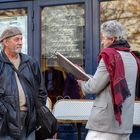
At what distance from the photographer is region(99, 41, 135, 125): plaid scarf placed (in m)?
4.14

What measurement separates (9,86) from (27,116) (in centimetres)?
36

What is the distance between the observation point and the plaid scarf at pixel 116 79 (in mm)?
4141

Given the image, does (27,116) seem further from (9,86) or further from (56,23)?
(56,23)

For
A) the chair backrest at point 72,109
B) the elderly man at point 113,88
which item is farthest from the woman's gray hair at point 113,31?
the chair backrest at point 72,109

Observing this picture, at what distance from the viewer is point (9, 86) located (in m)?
4.62

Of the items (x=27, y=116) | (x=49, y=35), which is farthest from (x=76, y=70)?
(x=49, y=35)

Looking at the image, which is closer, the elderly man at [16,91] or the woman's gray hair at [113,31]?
the woman's gray hair at [113,31]

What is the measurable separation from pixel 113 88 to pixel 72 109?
6.32 feet

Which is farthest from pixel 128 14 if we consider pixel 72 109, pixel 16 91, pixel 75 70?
pixel 16 91

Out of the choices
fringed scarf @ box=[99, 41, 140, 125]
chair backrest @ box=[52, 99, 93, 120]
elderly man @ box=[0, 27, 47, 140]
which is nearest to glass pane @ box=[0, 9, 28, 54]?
chair backrest @ box=[52, 99, 93, 120]

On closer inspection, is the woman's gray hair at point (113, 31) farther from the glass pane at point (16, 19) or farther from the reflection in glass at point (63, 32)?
the glass pane at point (16, 19)

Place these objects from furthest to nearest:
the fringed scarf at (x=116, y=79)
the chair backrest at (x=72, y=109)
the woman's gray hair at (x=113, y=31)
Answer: the chair backrest at (x=72, y=109) < the woman's gray hair at (x=113, y=31) < the fringed scarf at (x=116, y=79)

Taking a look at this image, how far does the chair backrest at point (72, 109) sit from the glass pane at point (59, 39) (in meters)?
0.52

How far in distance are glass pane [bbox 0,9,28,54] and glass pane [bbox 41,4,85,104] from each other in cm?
28
